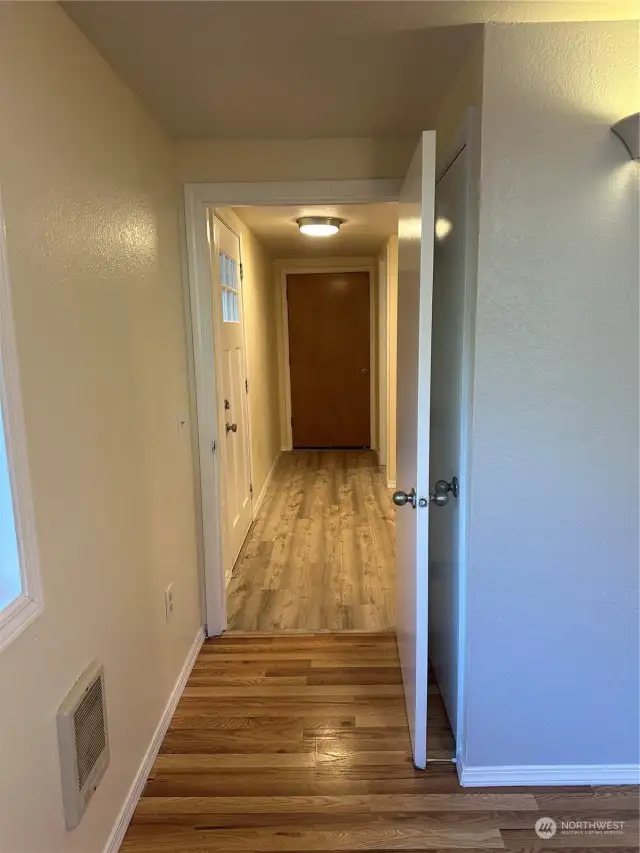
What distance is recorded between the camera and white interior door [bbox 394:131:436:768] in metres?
1.56

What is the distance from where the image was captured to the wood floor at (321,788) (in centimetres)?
158

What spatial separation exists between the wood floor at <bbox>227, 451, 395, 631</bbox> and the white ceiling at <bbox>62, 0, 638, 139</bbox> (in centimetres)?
219

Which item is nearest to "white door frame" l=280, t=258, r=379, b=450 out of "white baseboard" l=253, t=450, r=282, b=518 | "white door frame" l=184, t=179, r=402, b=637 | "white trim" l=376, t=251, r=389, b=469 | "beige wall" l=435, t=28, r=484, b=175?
"white trim" l=376, t=251, r=389, b=469

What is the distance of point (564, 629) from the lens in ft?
5.53

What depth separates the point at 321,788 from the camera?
177cm

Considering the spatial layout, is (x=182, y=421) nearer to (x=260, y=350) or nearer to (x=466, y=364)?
(x=466, y=364)

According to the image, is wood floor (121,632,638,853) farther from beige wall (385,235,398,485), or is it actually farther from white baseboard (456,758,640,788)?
beige wall (385,235,398,485)

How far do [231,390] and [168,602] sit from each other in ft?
5.09

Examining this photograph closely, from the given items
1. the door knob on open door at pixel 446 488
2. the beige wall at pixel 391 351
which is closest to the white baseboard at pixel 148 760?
the door knob on open door at pixel 446 488

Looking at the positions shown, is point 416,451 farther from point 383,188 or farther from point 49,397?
point 383,188

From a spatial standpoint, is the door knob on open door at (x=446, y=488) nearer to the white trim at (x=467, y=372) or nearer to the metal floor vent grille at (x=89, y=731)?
the white trim at (x=467, y=372)

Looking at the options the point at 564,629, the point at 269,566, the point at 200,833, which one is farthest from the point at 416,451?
the point at 269,566

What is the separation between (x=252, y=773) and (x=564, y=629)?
43.0 inches

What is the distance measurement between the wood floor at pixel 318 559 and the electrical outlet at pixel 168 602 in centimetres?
67
